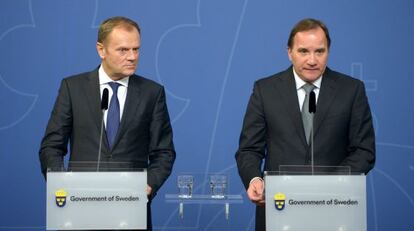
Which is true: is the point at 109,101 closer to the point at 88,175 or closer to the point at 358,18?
the point at 88,175

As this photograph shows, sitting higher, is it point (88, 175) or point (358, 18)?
point (358, 18)

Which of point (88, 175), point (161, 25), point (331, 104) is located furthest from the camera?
point (161, 25)

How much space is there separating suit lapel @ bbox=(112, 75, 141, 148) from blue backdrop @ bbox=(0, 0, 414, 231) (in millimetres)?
1663

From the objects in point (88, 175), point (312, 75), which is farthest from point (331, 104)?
point (88, 175)

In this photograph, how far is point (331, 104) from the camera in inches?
153

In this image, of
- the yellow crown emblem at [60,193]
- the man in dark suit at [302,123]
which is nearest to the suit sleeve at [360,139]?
the man in dark suit at [302,123]

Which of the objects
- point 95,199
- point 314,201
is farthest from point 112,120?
point 314,201

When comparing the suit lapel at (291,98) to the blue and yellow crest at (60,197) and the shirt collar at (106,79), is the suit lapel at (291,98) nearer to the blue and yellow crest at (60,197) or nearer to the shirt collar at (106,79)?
the shirt collar at (106,79)

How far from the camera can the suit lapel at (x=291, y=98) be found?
386 centimetres

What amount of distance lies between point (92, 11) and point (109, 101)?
1920 millimetres

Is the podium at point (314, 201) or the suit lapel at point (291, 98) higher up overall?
the suit lapel at point (291, 98)

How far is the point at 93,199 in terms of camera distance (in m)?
3.30

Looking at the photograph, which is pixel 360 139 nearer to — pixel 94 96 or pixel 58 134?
pixel 94 96

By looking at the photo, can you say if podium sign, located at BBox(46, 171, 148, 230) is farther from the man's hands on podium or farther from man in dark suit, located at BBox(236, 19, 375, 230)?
man in dark suit, located at BBox(236, 19, 375, 230)
